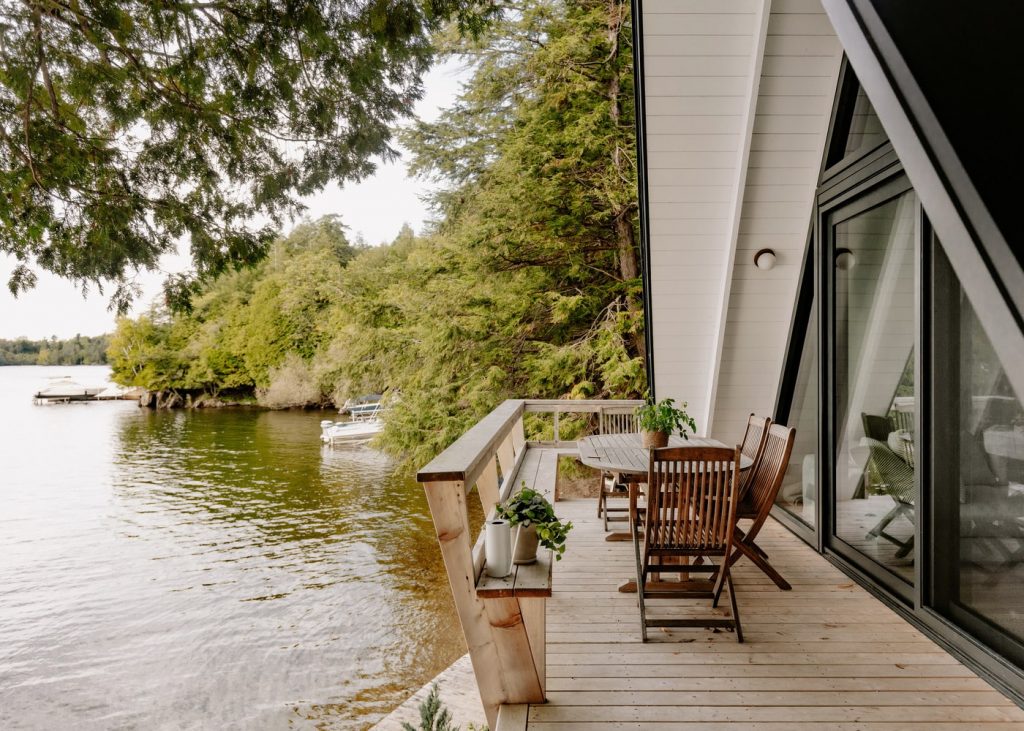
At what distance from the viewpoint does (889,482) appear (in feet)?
10.9

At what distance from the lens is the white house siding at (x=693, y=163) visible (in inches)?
144

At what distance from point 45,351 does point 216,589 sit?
354 inches

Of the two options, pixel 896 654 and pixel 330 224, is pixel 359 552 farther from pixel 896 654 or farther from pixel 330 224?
pixel 330 224

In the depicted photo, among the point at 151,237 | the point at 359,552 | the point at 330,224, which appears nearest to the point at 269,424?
the point at 330,224

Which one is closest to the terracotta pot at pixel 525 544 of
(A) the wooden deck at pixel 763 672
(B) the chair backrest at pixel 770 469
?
(A) the wooden deck at pixel 763 672

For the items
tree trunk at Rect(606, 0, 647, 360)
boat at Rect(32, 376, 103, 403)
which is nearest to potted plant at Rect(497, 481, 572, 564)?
tree trunk at Rect(606, 0, 647, 360)

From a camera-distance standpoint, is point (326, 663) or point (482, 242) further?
point (482, 242)

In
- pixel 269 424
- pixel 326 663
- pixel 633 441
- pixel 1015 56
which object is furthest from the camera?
pixel 269 424

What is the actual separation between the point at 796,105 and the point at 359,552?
10050 millimetres

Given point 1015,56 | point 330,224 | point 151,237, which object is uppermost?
point 330,224

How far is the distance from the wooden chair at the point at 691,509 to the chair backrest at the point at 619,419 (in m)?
3.54

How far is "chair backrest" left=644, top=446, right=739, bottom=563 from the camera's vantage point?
9.40 ft

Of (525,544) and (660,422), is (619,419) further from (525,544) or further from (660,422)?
(525,544)

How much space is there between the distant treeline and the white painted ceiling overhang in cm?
1557
